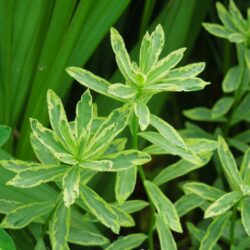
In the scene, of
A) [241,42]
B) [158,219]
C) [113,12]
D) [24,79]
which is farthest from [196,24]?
[158,219]

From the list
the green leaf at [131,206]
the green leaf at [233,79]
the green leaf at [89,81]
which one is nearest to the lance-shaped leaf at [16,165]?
the green leaf at [89,81]

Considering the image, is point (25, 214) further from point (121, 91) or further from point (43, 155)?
point (121, 91)

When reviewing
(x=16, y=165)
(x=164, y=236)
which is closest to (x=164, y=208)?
(x=164, y=236)

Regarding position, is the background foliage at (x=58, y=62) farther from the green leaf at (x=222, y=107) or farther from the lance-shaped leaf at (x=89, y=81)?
the lance-shaped leaf at (x=89, y=81)

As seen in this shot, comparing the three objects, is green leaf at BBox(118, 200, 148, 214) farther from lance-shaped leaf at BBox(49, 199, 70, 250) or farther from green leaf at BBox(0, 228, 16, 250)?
green leaf at BBox(0, 228, 16, 250)

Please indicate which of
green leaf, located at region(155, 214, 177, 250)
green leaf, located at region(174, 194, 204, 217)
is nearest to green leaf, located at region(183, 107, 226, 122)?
green leaf, located at region(174, 194, 204, 217)
